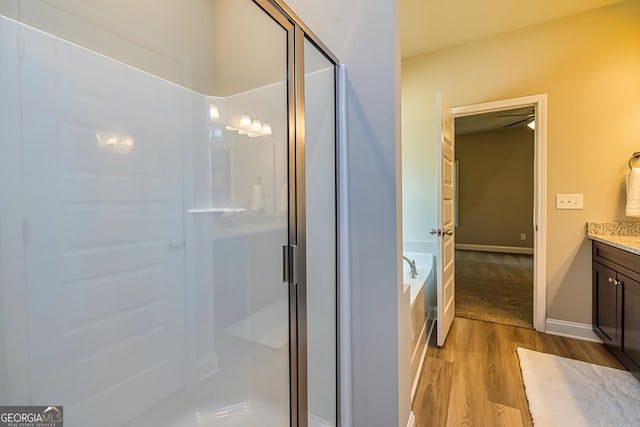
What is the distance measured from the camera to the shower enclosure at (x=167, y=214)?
46.2 inches

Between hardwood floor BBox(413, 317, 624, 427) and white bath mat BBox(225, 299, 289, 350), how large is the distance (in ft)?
3.19

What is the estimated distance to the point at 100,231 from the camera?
141cm

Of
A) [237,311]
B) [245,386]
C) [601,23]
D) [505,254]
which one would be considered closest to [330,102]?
[237,311]

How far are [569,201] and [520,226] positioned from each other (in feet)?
13.2

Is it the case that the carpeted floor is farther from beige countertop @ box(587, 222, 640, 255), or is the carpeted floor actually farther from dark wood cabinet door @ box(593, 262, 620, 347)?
beige countertop @ box(587, 222, 640, 255)

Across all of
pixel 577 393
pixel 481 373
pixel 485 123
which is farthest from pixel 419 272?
pixel 485 123

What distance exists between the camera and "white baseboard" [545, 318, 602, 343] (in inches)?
92.9

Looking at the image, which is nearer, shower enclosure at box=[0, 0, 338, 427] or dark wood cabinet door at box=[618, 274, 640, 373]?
shower enclosure at box=[0, 0, 338, 427]

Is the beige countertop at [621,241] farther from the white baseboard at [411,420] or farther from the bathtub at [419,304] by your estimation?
the white baseboard at [411,420]

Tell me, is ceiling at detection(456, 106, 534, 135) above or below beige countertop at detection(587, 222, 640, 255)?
above

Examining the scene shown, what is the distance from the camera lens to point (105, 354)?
143 centimetres

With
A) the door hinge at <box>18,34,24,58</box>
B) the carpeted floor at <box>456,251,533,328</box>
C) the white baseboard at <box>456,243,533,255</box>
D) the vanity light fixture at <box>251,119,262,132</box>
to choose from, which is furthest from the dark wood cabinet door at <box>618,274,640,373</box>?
the white baseboard at <box>456,243,533,255</box>

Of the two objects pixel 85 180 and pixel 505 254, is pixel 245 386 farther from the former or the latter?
pixel 505 254

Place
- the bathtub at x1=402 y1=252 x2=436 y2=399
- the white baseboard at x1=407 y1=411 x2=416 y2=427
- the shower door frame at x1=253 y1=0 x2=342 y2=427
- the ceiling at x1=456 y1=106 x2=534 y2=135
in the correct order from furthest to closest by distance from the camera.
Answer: the ceiling at x1=456 y1=106 x2=534 y2=135 < the bathtub at x1=402 y1=252 x2=436 y2=399 < the white baseboard at x1=407 y1=411 x2=416 y2=427 < the shower door frame at x1=253 y1=0 x2=342 y2=427
